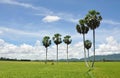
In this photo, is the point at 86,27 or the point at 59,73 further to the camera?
the point at 86,27

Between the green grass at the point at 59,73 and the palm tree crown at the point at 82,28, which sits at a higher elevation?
the palm tree crown at the point at 82,28

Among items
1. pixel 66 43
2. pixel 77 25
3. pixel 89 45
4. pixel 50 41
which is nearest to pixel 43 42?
pixel 50 41

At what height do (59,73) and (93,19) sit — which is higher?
(93,19)

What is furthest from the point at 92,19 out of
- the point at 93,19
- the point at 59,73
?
the point at 59,73

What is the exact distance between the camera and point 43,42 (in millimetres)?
149000

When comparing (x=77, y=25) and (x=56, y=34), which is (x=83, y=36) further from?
(x=56, y=34)

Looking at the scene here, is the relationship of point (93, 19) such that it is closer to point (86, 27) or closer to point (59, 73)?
point (86, 27)

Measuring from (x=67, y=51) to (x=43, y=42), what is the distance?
16854 millimetres

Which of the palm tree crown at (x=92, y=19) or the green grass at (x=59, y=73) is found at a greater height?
the palm tree crown at (x=92, y=19)

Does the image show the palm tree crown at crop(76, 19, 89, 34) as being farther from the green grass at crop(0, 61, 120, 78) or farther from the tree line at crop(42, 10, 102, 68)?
the green grass at crop(0, 61, 120, 78)

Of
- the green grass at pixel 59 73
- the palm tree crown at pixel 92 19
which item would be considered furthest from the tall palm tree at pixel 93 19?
the green grass at pixel 59 73

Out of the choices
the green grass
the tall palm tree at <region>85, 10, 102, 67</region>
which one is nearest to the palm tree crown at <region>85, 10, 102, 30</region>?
the tall palm tree at <region>85, 10, 102, 67</region>

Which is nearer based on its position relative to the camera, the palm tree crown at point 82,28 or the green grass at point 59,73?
the green grass at point 59,73

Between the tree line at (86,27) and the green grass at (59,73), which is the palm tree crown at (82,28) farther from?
the green grass at (59,73)
